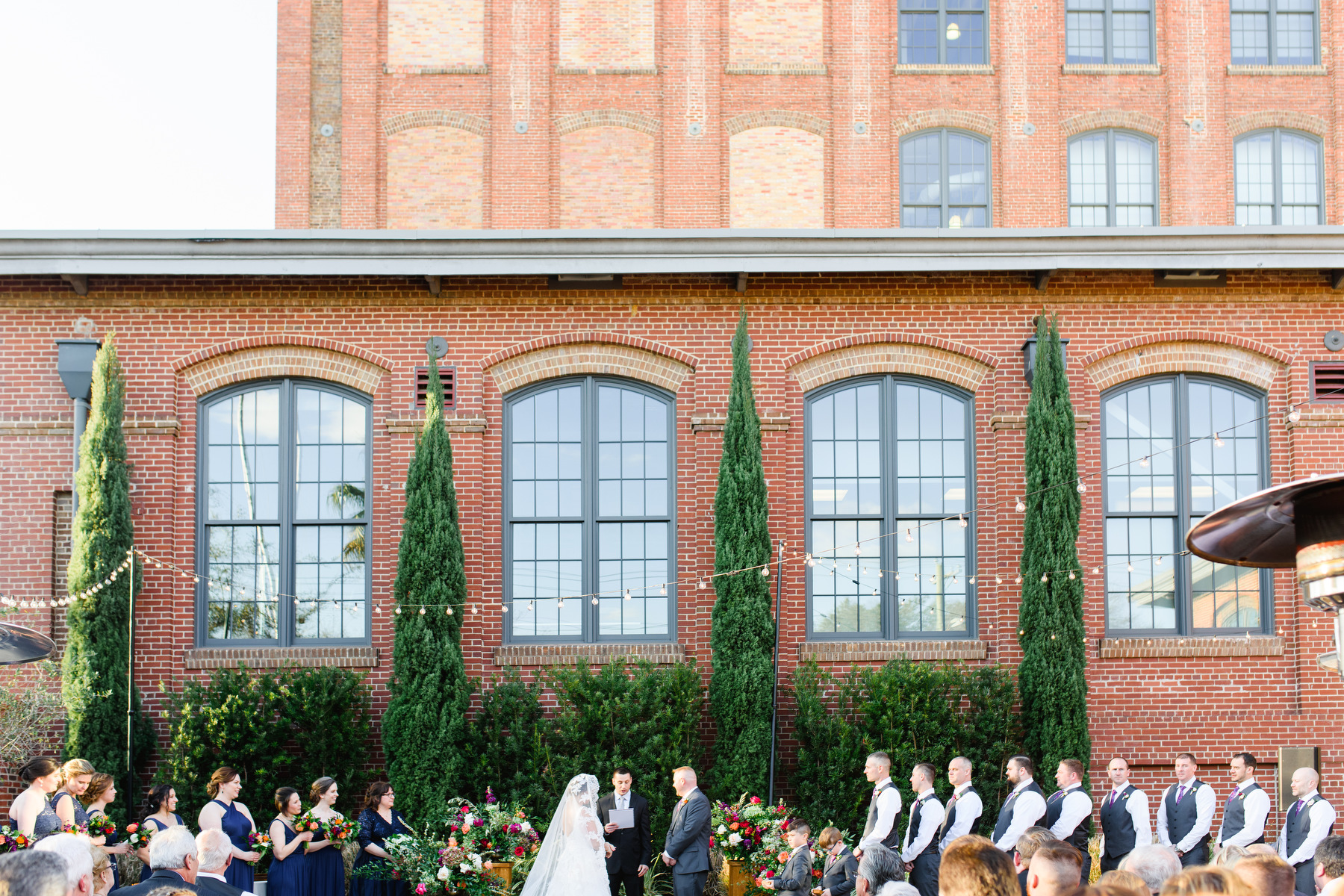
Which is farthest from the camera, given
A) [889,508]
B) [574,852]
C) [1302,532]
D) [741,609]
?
[889,508]

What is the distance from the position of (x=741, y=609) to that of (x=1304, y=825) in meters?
5.49

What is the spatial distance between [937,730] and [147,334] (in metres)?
9.22

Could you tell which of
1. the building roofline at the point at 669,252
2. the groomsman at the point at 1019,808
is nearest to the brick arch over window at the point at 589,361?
the building roofline at the point at 669,252

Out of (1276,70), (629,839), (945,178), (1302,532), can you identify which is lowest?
(629,839)

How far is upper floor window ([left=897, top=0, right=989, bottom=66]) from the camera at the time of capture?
19.5 m

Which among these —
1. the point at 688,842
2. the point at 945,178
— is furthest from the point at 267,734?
the point at 945,178

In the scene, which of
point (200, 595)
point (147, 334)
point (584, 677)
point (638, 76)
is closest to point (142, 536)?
point (200, 595)

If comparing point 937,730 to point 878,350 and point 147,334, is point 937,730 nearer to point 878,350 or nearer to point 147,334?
point 878,350

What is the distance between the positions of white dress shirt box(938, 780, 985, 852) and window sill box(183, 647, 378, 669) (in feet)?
Result: 20.8

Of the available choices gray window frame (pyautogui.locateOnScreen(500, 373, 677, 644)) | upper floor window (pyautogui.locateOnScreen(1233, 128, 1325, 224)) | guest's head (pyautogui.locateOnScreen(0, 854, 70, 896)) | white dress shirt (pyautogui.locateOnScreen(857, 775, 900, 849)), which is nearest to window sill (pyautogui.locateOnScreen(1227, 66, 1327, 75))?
upper floor window (pyautogui.locateOnScreen(1233, 128, 1325, 224))

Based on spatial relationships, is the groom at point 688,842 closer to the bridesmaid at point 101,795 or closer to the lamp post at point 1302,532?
the bridesmaid at point 101,795

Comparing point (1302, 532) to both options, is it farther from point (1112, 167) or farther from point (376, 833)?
point (1112, 167)

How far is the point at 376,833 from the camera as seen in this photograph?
36.8 ft

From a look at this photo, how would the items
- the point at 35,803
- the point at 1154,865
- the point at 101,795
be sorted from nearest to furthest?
the point at 1154,865, the point at 35,803, the point at 101,795
